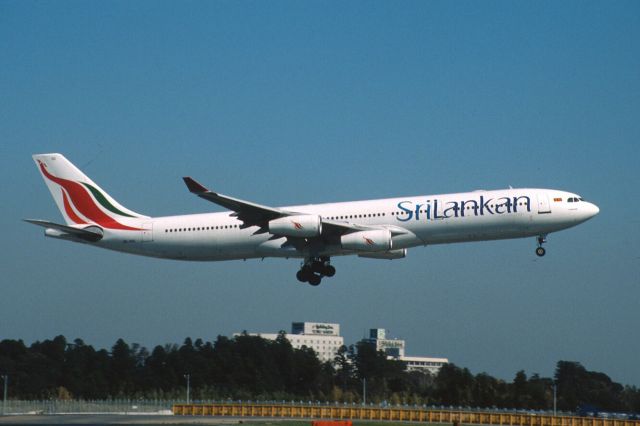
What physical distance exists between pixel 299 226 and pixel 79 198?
17282mm

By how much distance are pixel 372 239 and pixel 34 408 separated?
107 feet

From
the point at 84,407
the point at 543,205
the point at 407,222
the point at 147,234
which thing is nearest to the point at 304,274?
the point at 407,222

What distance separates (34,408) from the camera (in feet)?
257

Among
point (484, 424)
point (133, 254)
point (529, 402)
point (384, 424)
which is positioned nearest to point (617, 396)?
point (529, 402)

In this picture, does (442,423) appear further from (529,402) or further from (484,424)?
(529,402)

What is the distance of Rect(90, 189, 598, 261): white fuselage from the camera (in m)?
60.1

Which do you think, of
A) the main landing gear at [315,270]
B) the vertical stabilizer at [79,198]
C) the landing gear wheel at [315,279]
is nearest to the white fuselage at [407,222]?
the main landing gear at [315,270]

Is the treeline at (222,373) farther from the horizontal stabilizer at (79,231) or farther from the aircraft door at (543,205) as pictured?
the aircraft door at (543,205)

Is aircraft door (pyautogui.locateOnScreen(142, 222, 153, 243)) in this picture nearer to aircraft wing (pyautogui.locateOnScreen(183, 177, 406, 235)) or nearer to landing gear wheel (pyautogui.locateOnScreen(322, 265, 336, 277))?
aircraft wing (pyautogui.locateOnScreen(183, 177, 406, 235))

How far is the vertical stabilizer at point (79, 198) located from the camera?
67688mm

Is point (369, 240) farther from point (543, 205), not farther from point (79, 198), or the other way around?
point (79, 198)

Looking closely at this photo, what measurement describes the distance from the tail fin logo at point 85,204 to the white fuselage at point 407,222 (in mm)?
3449

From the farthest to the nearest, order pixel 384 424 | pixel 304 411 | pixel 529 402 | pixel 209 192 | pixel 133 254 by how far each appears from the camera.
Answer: pixel 529 402
pixel 304 411
pixel 133 254
pixel 384 424
pixel 209 192

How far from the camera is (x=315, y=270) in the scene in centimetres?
6500
